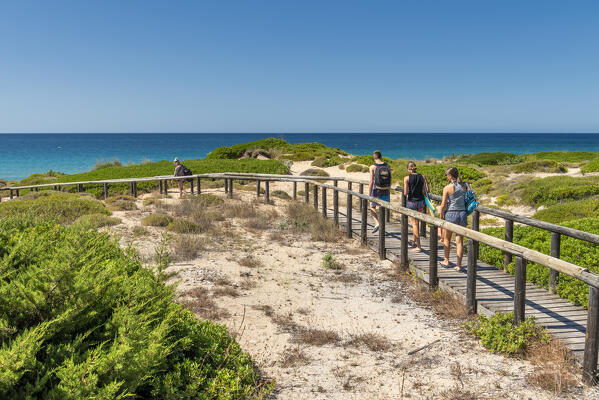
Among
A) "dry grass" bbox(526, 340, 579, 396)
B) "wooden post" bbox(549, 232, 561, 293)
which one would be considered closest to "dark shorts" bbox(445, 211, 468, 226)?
"wooden post" bbox(549, 232, 561, 293)

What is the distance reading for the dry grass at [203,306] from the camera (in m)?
6.09

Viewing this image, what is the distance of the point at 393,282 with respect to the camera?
7668mm

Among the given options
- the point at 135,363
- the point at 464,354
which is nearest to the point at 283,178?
the point at 464,354

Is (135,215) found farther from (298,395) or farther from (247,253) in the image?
(298,395)

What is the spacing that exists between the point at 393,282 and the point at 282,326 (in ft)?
8.60

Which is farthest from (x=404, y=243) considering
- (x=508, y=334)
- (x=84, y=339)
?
(x=84, y=339)

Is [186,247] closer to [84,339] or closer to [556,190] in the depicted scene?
[84,339]

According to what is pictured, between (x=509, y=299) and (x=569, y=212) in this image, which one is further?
(x=569, y=212)

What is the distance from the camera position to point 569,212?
41.7 ft

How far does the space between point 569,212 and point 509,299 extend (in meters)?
8.23

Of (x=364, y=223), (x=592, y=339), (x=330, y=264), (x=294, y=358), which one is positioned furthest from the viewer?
(x=364, y=223)

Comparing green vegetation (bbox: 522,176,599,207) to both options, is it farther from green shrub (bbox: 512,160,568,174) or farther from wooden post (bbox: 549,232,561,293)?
wooden post (bbox: 549,232,561,293)

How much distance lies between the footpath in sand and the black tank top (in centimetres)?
148

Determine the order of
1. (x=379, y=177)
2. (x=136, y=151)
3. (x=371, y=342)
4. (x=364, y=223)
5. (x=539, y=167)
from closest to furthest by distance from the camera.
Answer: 1. (x=371, y=342)
2. (x=379, y=177)
3. (x=364, y=223)
4. (x=539, y=167)
5. (x=136, y=151)
